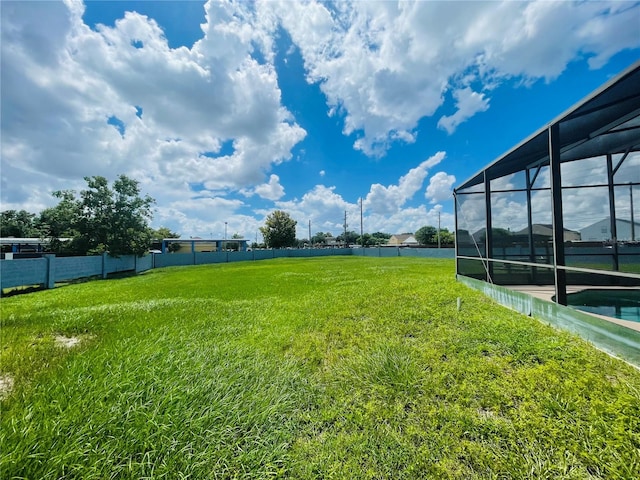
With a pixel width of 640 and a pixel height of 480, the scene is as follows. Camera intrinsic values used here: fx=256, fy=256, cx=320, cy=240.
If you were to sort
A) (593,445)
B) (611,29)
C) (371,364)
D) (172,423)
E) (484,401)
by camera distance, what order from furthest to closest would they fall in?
(611,29) → (371,364) → (484,401) → (172,423) → (593,445)

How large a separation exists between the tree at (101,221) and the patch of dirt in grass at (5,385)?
1412cm

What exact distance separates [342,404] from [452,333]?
1938 millimetres

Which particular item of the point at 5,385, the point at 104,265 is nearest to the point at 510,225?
the point at 5,385

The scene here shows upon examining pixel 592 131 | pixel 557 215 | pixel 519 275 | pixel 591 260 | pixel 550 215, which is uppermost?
pixel 592 131

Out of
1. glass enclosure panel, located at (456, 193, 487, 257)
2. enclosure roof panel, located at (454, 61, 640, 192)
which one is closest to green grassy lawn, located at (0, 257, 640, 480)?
enclosure roof panel, located at (454, 61, 640, 192)

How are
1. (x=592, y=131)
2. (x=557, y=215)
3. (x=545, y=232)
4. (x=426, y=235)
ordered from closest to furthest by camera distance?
(x=557, y=215) < (x=592, y=131) < (x=545, y=232) < (x=426, y=235)

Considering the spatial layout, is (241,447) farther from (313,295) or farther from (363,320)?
(313,295)

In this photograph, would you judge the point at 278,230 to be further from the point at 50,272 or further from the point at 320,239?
the point at 320,239

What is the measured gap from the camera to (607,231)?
6695mm

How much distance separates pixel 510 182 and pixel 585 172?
201 cm

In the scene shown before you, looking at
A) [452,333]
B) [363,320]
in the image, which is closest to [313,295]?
[363,320]

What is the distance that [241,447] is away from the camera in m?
1.85

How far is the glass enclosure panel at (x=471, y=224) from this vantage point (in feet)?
22.2

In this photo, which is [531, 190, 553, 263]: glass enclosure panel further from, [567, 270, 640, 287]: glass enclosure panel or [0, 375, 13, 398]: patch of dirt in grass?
[0, 375, 13, 398]: patch of dirt in grass
